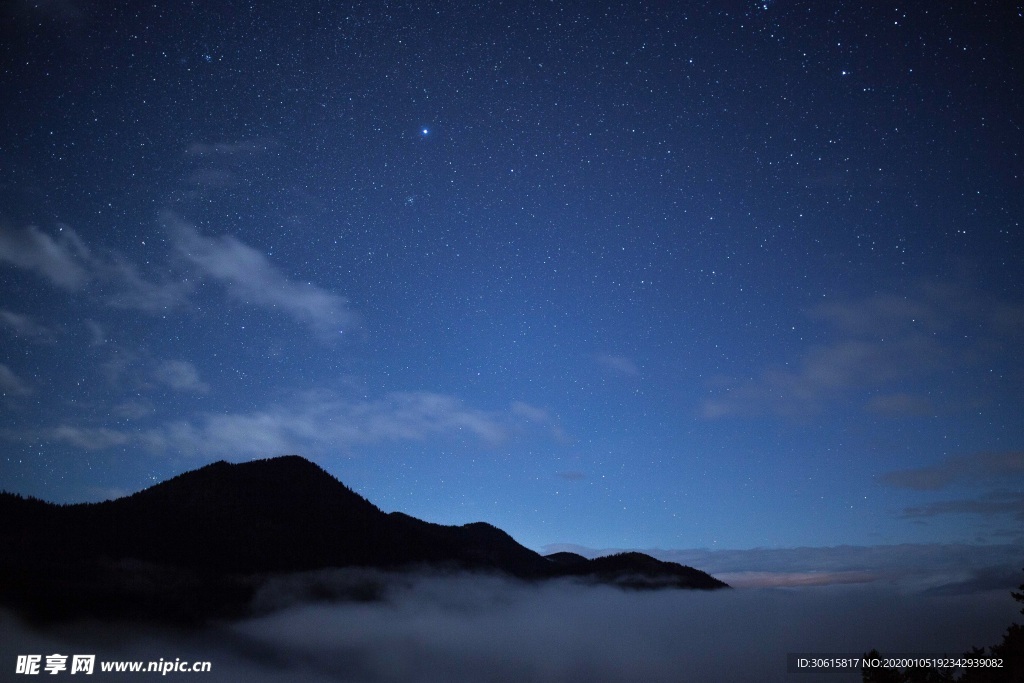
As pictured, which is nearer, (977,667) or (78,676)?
(977,667)

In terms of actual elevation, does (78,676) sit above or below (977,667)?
below

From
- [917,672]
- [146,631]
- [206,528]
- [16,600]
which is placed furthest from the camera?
[206,528]

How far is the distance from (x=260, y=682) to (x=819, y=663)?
181144mm

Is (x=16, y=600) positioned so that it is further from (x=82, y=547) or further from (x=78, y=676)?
(x=78, y=676)

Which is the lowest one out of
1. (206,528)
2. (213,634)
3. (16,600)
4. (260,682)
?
(260,682)

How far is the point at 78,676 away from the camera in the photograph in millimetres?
176250

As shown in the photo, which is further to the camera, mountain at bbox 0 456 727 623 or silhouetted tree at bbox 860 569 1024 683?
mountain at bbox 0 456 727 623

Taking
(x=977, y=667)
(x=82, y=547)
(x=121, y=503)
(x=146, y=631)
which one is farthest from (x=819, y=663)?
(x=121, y=503)

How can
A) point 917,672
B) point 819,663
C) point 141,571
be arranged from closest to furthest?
point 917,672 < point 819,663 < point 141,571

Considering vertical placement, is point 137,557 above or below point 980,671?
below

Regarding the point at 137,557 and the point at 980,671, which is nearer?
the point at 980,671

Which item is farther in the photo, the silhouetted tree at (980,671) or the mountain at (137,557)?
the mountain at (137,557)

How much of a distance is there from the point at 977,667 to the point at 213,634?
634 feet

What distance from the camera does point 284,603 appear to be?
186375 mm
